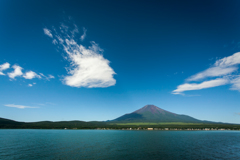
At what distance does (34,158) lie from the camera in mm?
39281

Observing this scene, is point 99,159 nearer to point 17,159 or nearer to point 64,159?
point 64,159

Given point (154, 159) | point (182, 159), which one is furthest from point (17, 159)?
point (182, 159)

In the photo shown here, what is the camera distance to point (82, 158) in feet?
128

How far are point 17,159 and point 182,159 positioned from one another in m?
48.9

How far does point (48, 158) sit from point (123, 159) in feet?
74.6

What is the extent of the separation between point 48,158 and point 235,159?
188ft

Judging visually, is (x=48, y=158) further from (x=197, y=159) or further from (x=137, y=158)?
(x=197, y=159)

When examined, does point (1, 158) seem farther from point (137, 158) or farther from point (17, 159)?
point (137, 158)

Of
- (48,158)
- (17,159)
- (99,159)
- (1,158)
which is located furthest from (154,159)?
(1,158)

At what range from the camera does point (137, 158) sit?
3916 cm

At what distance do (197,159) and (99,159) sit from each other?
2986 cm

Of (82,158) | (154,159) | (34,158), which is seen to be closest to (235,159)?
(154,159)

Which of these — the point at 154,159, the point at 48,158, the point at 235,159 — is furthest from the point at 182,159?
the point at 48,158

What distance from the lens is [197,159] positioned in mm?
39656
